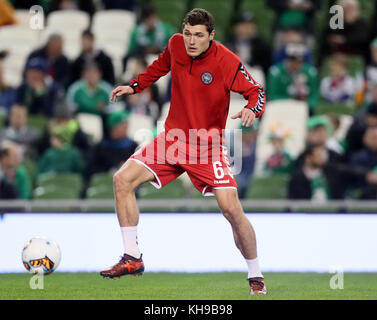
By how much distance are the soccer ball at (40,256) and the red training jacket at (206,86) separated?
1.70 m

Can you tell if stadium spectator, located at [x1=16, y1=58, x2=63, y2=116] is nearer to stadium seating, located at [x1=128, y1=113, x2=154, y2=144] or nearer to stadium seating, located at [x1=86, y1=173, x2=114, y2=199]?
stadium seating, located at [x1=128, y1=113, x2=154, y2=144]

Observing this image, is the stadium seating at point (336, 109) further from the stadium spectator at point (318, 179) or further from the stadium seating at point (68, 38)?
the stadium seating at point (68, 38)

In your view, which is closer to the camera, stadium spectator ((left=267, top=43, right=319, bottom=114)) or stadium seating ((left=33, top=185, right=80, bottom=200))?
stadium seating ((left=33, top=185, right=80, bottom=200))

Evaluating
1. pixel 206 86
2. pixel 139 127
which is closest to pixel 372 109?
pixel 139 127

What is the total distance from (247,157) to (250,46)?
2.58 metres

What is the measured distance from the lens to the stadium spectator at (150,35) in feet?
46.4

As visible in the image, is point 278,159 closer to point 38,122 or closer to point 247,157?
point 247,157

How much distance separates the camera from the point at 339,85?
1338 cm

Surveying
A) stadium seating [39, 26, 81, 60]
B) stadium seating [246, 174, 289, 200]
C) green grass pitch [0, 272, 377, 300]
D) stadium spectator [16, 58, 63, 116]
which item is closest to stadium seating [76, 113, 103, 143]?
stadium spectator [16, 58, 63, 116]

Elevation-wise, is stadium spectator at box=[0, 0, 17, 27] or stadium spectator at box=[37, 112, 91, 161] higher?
stadium spectator at box=[0, 0, 17, 27]

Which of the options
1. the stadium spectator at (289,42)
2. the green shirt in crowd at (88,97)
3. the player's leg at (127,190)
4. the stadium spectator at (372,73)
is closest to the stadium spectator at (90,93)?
the green shirt in crowd at (88,97)

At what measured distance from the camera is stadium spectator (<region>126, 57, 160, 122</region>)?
1312cm

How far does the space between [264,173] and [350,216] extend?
2.13 meters

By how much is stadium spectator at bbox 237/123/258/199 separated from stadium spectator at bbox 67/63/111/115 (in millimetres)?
2350
